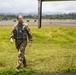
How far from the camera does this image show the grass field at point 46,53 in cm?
1429

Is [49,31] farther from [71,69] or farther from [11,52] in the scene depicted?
[71,69]

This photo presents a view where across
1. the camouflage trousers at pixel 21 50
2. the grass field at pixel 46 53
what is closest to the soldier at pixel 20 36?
the camouflage trousers at pixel 21 50

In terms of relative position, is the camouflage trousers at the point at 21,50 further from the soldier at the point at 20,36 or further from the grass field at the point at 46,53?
the grass field at the point at 46,53

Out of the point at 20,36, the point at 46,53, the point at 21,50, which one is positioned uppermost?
the point at 20,36

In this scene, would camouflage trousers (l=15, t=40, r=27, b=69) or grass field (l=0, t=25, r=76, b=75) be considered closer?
camouflage trousers (l=15, t=40, r=27, b=69)

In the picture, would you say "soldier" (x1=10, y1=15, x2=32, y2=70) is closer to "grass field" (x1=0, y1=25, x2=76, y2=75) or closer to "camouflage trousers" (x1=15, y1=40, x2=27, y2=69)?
"camouflage trousers" (x1=15, y1=40, x2=27, y2=69)

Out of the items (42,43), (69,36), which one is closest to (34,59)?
(42,43)

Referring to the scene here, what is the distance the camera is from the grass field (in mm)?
14285

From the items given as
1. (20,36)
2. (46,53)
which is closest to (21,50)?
(20,36)

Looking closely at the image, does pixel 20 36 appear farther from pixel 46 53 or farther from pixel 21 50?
pixel 46 53

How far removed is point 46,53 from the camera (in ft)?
64.4

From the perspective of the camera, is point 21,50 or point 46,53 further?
point 46,53

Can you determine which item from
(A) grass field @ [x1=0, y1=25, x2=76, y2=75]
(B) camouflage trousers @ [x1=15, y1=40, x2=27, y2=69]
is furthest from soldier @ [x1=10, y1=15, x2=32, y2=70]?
(A) grass field @ [x1=0, y1=25, x2=76, y2=75]

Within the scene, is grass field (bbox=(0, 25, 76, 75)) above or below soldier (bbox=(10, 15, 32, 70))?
below
